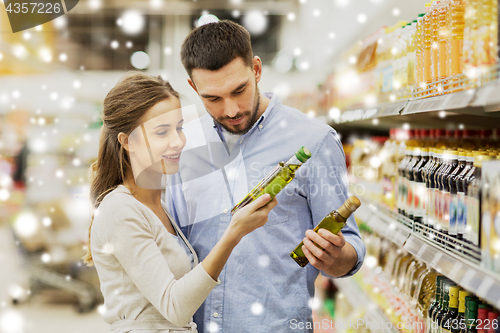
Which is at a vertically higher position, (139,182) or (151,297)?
(139,182)

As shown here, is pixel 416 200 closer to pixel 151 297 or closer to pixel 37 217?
pixel 151 297

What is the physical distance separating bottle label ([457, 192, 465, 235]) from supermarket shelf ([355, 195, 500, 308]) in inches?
2.6

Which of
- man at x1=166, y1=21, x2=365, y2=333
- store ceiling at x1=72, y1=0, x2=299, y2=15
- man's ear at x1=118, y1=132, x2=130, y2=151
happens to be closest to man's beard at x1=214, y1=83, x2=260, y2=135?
man at x1=166, y1=21, x2=365, y2=333

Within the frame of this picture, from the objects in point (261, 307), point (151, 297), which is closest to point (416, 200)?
point (261, 307)

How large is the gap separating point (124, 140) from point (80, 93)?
2634 mm

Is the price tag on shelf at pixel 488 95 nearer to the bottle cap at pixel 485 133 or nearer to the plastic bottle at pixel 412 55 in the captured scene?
the bottle cap at pixel 485 133

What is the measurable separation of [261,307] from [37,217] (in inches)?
112

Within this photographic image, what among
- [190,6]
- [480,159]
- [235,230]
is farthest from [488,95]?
[190,6]

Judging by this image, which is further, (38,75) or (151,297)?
(38,75)

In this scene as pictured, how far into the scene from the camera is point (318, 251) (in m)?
0.99

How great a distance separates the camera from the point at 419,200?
132cm

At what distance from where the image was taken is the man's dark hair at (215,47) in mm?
1203

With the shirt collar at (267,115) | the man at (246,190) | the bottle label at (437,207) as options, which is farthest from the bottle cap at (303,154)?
the bottle label at (437,207)

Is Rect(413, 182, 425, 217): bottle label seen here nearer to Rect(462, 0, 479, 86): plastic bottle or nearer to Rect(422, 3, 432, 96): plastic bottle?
Rect(422, 3, 432, 96): plastic bottle
